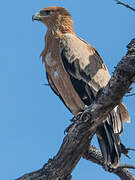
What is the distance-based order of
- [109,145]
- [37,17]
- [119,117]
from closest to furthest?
[109,145] → [119,117] → [37,17]

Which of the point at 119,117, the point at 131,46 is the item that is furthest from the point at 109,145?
the point at 131,46

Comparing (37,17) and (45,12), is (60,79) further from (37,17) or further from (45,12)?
(45,12)

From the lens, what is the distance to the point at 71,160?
18.0 feet

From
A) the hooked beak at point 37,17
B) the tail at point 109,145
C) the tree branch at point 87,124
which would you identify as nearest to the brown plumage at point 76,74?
the tail at point 109,145

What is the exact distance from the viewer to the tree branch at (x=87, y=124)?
475 centimetres

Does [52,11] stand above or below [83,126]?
above

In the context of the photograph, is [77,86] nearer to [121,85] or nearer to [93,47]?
[93,47]

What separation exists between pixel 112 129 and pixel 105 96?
125 centimetres

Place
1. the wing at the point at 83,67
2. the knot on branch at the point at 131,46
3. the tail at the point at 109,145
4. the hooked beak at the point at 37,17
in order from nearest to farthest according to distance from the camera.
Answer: the knot on branch at the point at 131,46 < the tail at the point at 109,145 < the wing at the point at 83,67 < the hooked beak at the point at 37,17

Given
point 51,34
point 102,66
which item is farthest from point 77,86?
point 51,34

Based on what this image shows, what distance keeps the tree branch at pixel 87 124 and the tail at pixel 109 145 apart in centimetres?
61

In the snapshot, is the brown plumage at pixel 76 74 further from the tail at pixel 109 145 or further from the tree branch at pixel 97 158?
the tree branch at pixel 97 158

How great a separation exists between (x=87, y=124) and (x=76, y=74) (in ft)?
5.09

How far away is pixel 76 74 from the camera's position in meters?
6.65
